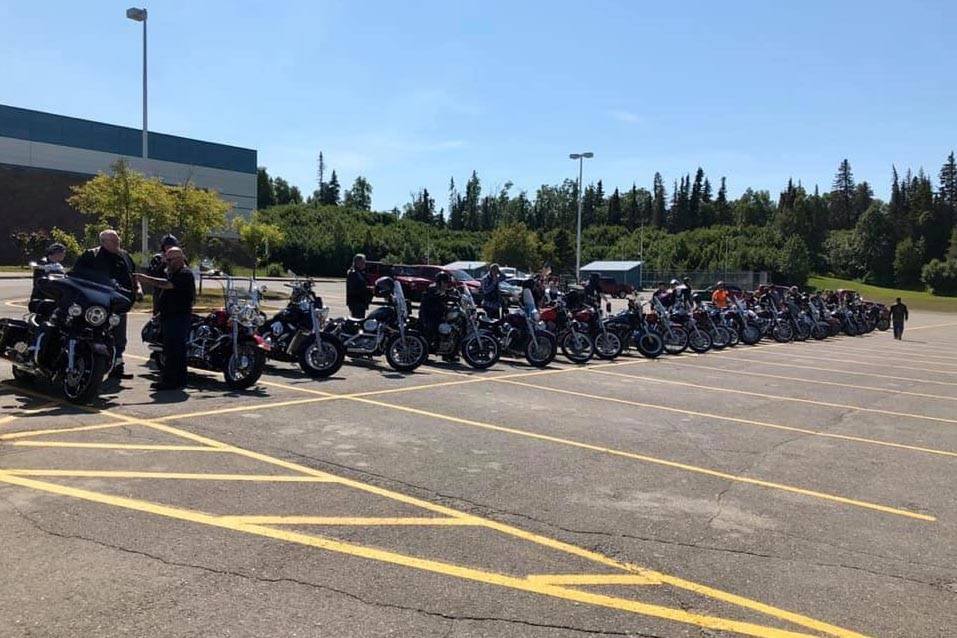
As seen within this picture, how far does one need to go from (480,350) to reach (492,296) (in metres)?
2.00

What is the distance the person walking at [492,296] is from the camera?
1394 cm

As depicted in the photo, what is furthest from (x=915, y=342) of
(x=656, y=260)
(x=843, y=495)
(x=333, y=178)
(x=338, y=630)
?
(x=333, y=178)

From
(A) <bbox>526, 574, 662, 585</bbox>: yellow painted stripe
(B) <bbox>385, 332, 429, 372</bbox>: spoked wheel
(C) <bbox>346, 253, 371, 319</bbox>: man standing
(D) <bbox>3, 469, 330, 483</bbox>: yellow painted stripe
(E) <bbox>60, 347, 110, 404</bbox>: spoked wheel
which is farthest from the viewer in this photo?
(C) <bbox>346, 253, 371, 319</bbox>: man standing

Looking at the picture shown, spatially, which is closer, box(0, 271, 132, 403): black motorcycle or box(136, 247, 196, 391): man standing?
box(0, 271, 132, 403): black motorcycle

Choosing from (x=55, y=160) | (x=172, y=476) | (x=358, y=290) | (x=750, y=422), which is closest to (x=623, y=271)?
(x=55, y=160)

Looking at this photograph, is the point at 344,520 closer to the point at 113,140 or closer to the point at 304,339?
the point at 304,339

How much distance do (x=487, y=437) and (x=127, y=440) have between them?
10.6ft

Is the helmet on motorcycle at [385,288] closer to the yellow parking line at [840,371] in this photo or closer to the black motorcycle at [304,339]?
the black motorcycle at [304,339]

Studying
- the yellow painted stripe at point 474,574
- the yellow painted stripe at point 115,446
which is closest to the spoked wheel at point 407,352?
the yellow painted stripe at point 115,446

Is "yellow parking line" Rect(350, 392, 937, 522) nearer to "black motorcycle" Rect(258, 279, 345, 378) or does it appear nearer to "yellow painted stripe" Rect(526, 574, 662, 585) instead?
"black motorcycle" Rect(258, 279, 345, 378)

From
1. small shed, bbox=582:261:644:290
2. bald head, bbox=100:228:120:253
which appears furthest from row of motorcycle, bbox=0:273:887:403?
small shed, bbox=582:261:644:290

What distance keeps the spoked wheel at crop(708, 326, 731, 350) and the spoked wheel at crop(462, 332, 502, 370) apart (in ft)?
25.0

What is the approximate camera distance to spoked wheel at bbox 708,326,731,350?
17969mm

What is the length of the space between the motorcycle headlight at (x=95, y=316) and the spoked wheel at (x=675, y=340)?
11.7m
